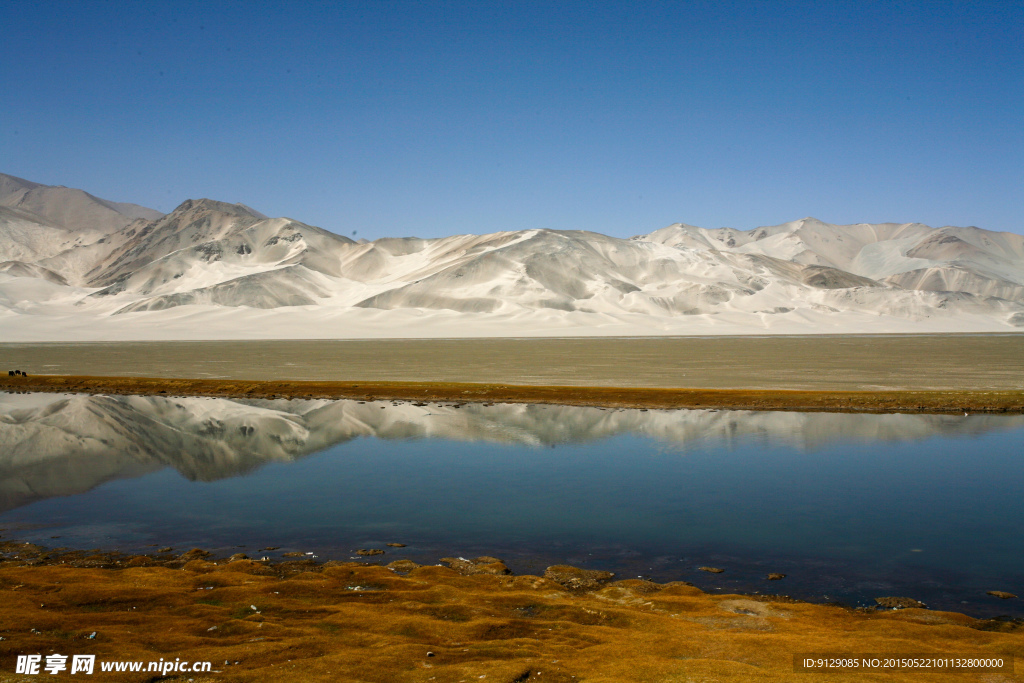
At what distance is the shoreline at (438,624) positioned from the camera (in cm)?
589

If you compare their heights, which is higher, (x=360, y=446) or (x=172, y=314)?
(x=172, y=314)

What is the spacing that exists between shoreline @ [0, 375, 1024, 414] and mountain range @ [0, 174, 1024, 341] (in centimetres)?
6344

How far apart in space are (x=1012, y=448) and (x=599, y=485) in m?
11.0

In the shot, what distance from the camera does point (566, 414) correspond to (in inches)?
964

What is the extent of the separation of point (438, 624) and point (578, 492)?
23.6 ft

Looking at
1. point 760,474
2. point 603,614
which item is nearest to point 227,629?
point 603,614

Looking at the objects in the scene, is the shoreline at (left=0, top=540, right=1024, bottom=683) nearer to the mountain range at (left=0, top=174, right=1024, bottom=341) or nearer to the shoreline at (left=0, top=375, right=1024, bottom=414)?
the shoreline at (left=0, top=375, right=1024, bottom=414)

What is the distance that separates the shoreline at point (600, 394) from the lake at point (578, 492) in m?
1.84

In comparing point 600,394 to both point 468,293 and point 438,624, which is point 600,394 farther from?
point 468,293

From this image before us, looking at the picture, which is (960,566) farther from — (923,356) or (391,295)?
(391,295)

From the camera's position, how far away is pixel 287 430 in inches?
851
